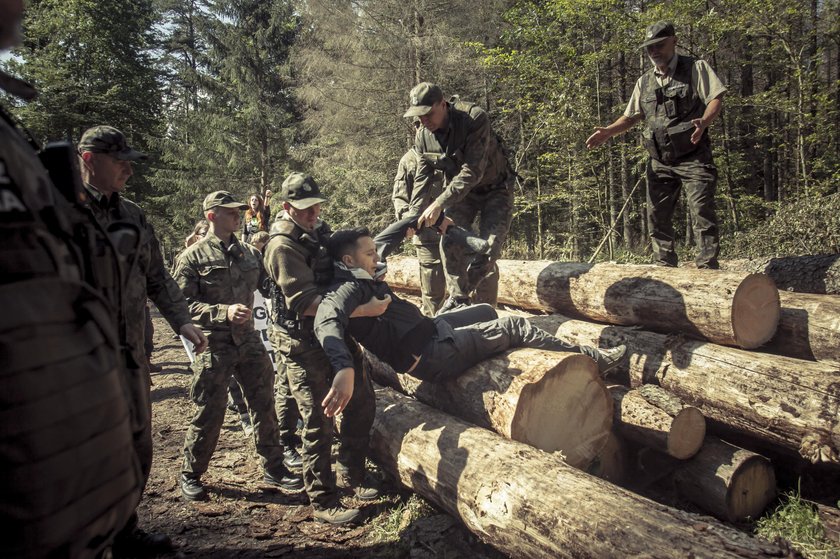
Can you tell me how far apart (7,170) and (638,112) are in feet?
19.9

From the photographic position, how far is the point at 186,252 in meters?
4.72

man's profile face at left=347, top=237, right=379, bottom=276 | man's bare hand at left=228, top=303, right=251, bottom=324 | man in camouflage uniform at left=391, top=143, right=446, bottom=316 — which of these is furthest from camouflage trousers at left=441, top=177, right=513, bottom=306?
man's bare hand at left=228, top=303, right=251, bottom=324

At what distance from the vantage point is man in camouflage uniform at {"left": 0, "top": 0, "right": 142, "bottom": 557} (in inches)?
48.6

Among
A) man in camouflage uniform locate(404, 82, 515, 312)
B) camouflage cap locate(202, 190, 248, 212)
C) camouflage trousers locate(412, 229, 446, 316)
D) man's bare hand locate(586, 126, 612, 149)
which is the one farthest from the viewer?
camouflage trousers locate(412, 229, 446, 316)

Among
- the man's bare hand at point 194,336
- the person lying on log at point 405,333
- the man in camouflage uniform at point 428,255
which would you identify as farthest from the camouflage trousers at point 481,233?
the man's bare hand at point 194,336

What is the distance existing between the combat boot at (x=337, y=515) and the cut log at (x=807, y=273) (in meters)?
4.51

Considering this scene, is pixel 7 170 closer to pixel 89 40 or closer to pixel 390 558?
pixel 390 558

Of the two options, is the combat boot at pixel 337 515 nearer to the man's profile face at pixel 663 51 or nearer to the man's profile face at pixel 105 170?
the man's profile face at pixel 105 170

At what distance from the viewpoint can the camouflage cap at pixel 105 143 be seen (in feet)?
11.5

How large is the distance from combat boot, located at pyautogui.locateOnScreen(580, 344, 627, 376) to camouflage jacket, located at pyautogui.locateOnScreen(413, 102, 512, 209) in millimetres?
2123

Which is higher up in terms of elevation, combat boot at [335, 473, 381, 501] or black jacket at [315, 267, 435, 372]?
black jacket at [315, 267, 435, 372]

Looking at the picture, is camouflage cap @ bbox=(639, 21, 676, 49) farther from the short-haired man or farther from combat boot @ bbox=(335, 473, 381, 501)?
combat boot @ bbox=(335, 473, 381, 501)

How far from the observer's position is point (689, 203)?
18.7ft

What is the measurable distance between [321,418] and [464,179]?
9.84 feet
